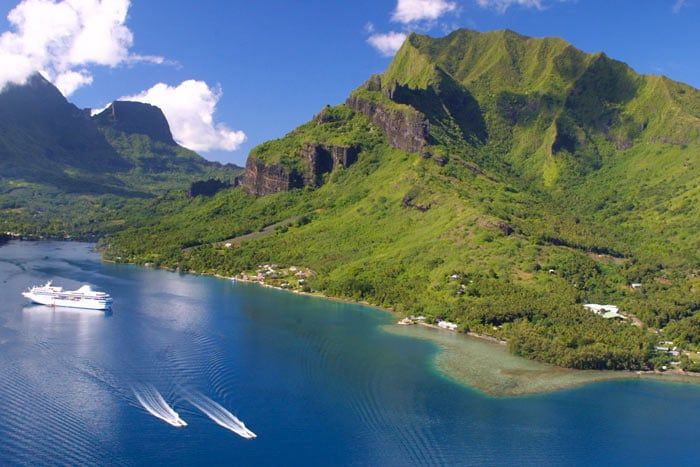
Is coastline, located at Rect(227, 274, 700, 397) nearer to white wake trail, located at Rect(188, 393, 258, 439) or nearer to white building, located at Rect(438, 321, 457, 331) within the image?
white building, located at Rect(438, 321, 457, 331)

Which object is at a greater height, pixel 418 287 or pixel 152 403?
pixel 418 287

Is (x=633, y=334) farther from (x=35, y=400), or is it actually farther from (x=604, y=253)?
(x=35, y=400)

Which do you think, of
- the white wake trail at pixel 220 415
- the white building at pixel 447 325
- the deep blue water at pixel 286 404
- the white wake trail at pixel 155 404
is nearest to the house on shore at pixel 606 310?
the white building at pixel 447 325

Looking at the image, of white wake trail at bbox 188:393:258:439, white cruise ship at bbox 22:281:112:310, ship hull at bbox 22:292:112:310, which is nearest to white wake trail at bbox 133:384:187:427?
white wake trail at bbox 188:393:258:439

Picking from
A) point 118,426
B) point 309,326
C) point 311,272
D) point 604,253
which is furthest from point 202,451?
point 604,253

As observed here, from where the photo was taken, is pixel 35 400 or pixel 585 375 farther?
pixel 585 375

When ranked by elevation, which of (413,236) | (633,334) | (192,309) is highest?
(413,236)
